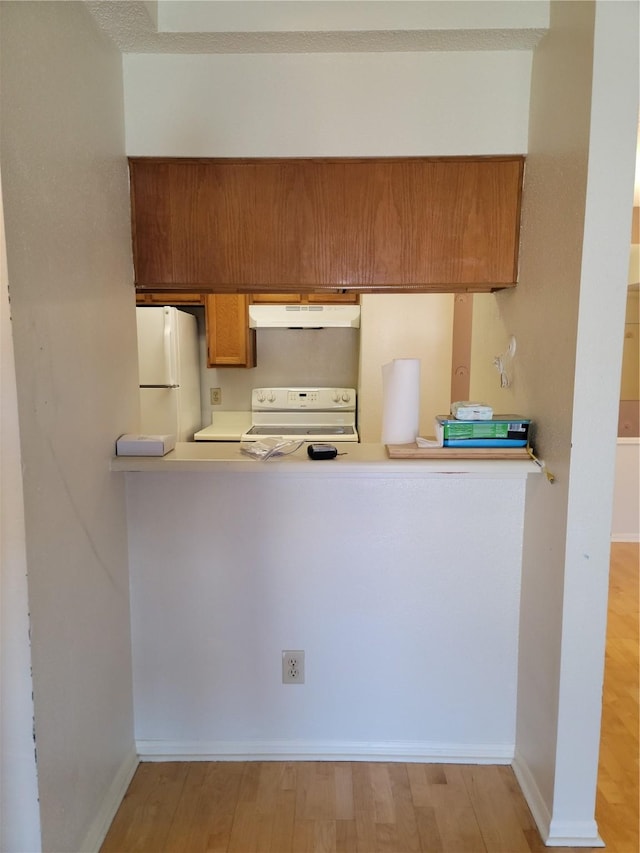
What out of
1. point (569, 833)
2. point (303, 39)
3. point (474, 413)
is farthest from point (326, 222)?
point (569, 833)

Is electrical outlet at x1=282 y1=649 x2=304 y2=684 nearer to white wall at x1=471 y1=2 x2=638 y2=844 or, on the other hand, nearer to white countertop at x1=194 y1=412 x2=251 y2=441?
white wall at x1=471 y1=2 x2=638 y2=844

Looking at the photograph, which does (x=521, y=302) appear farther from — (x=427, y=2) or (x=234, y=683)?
(x=234, y=683)

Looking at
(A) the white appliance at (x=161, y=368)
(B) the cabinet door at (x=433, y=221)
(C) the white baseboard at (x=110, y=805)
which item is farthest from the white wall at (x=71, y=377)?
(A) the white appliance at (x=161, y=368)

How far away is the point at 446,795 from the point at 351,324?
266cm

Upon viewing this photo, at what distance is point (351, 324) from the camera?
3.55 meters

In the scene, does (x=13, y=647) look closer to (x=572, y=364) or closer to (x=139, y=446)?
(x=139, y=446)

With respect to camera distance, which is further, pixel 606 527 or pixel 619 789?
pixel 619 789

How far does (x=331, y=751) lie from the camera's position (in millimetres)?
1835

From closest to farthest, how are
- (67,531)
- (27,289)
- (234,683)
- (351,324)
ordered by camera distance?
(27,289), (67,531), (234,683), (351,324)

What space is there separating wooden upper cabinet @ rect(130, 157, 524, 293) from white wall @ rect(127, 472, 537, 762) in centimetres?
68

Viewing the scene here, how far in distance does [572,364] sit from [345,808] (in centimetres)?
151

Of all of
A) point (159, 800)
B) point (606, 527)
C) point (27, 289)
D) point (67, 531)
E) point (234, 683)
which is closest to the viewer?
point (27, 289)

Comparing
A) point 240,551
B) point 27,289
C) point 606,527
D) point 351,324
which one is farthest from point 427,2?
point 351,324

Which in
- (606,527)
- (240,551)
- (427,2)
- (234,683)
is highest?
(427,2)
